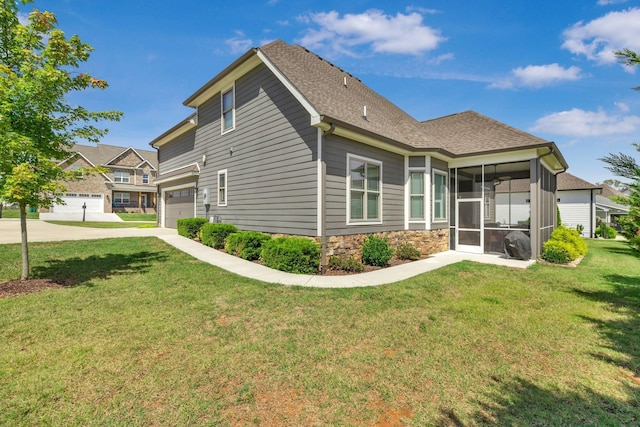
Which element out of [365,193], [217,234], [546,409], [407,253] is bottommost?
[546,409]

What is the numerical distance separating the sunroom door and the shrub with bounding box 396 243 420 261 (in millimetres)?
2914

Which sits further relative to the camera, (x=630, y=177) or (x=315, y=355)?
(x=630, y=177)

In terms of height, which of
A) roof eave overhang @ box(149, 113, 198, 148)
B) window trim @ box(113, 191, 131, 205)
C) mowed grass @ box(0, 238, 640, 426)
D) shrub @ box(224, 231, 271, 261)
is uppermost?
roof eave overhang @ box(149, 113, 198, 148)

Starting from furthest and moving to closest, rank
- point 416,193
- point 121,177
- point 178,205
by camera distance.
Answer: point 121,177 < point 178,205 < point 416,193

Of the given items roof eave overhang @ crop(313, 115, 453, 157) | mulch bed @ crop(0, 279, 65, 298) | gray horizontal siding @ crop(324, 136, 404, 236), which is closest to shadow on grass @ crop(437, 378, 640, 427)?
gray horizontal siding @ crop(324, 136, 404, 236)

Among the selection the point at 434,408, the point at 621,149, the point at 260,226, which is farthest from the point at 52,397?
the point at 621,149

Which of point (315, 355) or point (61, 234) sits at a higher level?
point (61, 234)

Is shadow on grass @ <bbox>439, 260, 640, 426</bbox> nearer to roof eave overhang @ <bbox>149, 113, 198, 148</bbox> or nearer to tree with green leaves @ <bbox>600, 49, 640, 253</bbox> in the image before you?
tree with green leaves @ <bbox>600, 49, 640, 253</bbox>

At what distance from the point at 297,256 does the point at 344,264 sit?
131cm

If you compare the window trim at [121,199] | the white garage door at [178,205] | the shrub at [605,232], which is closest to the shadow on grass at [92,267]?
the white garage door at [178,205]

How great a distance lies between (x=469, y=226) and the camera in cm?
1141

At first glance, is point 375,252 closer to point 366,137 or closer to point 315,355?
point 366,137

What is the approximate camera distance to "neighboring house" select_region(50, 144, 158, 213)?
30.3m

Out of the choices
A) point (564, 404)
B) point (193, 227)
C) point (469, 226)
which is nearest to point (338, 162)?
point (564, 404)
